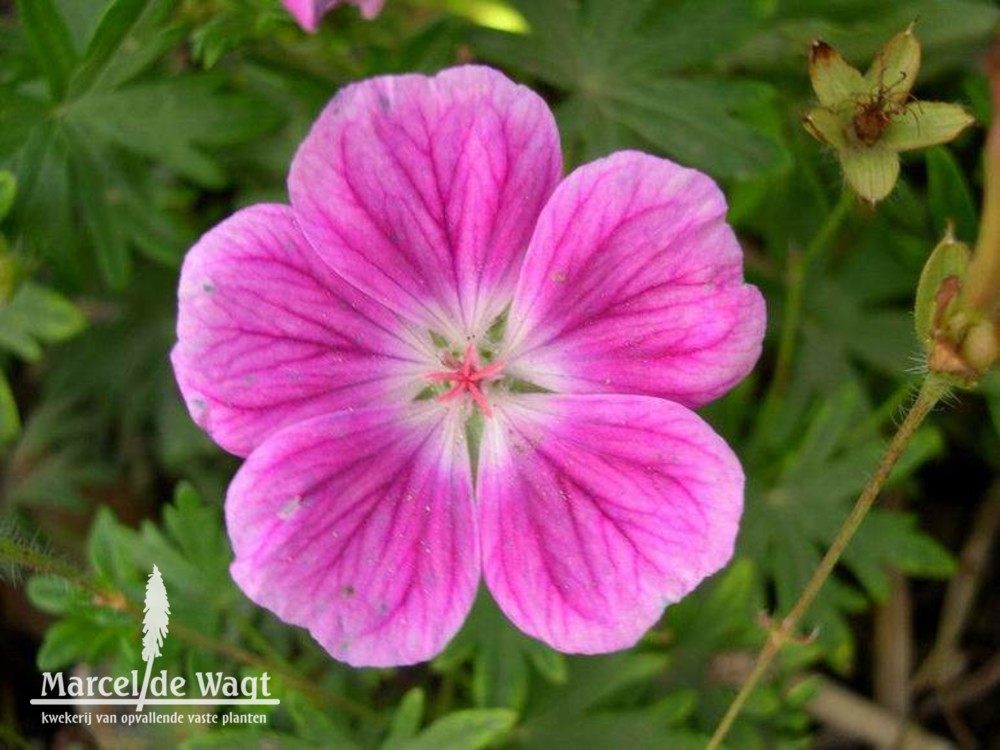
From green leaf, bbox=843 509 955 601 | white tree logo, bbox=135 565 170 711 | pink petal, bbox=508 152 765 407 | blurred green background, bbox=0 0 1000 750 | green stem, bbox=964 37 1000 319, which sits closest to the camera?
green stem, bbox=964 37 1000 319

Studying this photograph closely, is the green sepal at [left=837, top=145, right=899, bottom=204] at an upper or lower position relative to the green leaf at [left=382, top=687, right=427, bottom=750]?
upper

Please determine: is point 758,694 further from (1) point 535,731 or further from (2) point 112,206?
(2) point 112,206

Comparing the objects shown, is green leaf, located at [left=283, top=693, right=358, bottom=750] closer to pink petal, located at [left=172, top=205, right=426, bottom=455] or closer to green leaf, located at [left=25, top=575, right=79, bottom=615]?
green leaf, located at [left=25, top=575, right=79, bottom=615]

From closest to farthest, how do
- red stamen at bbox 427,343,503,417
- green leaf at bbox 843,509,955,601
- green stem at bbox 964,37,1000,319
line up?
green stem at bbox 964,37,1000,319
red stamen at bbox 427,343,503,417
green leaf at bbox 843,509,955,601

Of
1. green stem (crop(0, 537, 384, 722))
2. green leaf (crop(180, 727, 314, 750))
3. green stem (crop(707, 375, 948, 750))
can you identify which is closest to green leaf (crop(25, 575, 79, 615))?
green stem (crop(0, 537, 384, 722))

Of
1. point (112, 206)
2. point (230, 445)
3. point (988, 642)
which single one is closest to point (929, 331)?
point (230, 445)

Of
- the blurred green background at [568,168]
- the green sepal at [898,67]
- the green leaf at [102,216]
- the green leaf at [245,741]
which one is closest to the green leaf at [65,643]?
the blurred green background at [568,168]

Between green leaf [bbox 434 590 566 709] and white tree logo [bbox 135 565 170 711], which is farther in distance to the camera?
green leaf [bbox 434 590 566 709]
